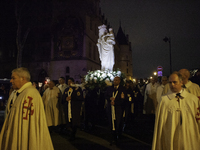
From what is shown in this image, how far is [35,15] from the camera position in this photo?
28281mm

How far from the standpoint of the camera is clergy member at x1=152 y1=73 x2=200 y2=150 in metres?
3.24

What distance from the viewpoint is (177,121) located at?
3.33 meters

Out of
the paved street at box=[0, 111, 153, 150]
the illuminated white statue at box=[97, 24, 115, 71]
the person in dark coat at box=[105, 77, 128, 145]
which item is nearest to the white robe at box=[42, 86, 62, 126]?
the paved street at box=[0, 111, 153, 150]

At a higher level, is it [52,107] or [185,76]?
[185,76]

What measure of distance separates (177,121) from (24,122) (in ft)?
8.47

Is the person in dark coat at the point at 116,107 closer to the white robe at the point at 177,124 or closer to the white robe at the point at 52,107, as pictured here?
the white robe at the point at 52,107

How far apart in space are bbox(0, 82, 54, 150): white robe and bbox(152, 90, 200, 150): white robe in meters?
2.01

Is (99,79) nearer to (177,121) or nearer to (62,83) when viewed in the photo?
(62,83)

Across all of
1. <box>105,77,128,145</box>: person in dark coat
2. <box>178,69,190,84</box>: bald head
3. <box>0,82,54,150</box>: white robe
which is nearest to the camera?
<box>0,82,54,150</box>: white robe

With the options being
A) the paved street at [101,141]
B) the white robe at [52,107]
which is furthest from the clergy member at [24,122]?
the white robe at [52,107]

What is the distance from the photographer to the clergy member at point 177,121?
3242 mm

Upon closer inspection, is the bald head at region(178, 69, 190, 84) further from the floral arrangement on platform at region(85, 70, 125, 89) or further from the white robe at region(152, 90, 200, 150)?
the floral arrangement on platform at region(85, 70, 125, 89)

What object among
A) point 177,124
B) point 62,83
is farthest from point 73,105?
point 177,124

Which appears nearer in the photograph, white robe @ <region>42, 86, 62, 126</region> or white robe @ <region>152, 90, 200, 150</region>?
white robe @ <region>152, 90, 200, 150</region>
